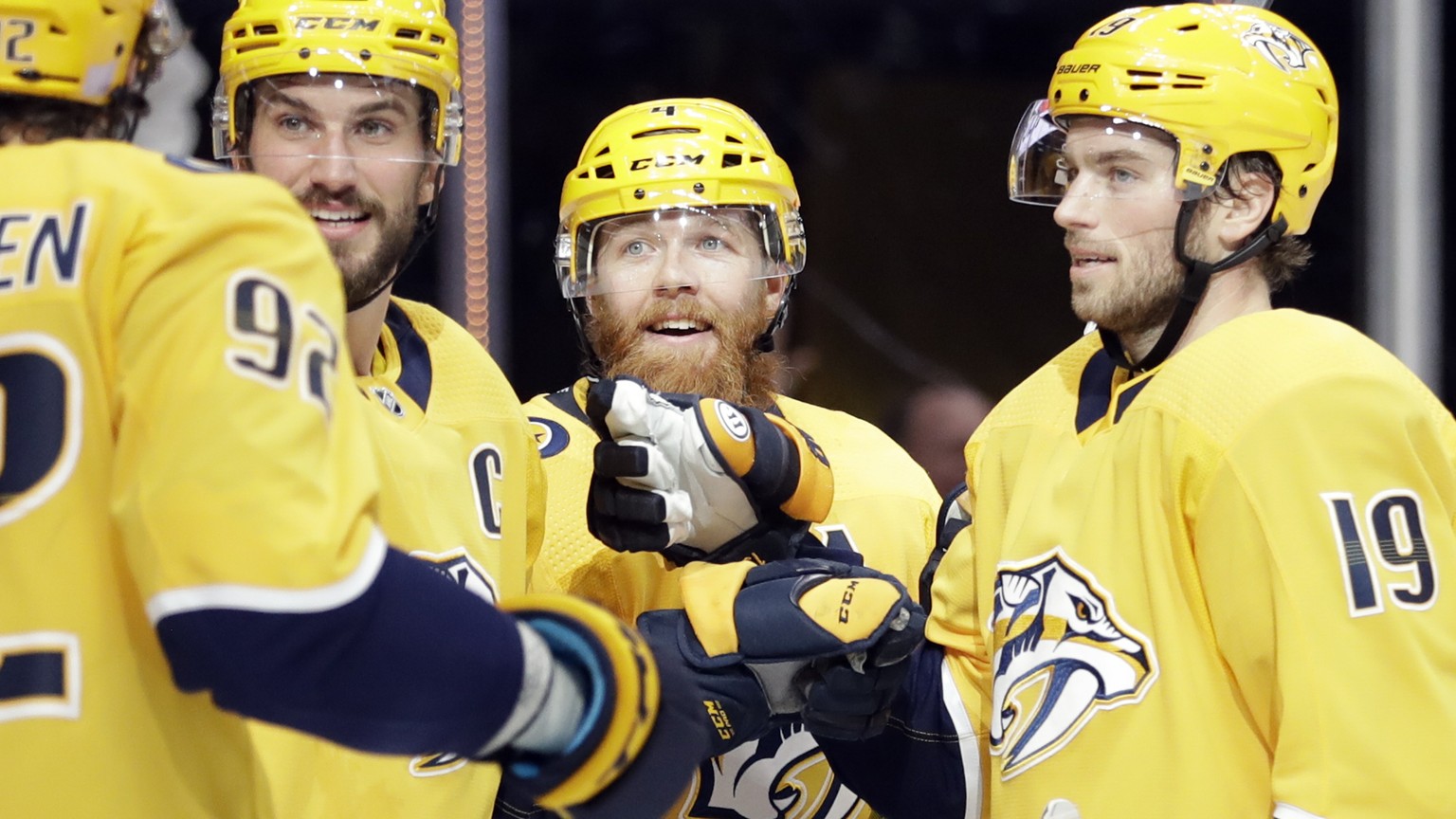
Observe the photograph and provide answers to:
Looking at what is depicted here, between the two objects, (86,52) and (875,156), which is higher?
(875,156)

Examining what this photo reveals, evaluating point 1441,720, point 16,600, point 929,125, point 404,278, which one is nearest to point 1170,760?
point 1441,720

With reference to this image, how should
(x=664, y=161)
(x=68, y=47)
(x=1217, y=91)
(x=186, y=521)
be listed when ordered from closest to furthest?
1. (x=186, y=521)
2. (x=68, y=47)
3. (x=1217, y=91)
4. (x=664, y=161)

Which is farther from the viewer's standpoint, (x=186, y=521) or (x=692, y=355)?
(x=692, y=355)

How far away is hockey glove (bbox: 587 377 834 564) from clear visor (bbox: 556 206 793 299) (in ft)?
1.40

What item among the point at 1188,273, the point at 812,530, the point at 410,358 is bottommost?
the point at 812,530

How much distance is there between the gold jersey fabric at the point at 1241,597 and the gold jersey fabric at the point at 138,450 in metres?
1.06

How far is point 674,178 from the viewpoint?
8.70 feet

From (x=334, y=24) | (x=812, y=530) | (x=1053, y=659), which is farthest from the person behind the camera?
(x=812, y=530)

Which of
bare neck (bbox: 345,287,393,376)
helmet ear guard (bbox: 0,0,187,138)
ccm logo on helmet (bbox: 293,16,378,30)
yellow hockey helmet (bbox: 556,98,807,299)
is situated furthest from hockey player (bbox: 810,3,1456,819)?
helmet ear guard (bbox: 0,0,187,138)

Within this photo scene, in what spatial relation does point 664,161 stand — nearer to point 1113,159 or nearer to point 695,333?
point 695,333

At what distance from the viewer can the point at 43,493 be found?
1.20m

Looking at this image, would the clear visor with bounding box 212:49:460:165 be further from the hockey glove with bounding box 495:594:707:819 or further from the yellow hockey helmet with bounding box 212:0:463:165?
the hockey glove with bounding box 495:594:707:819

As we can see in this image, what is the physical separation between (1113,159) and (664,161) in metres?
0.75

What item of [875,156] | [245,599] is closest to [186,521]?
[245,599]
